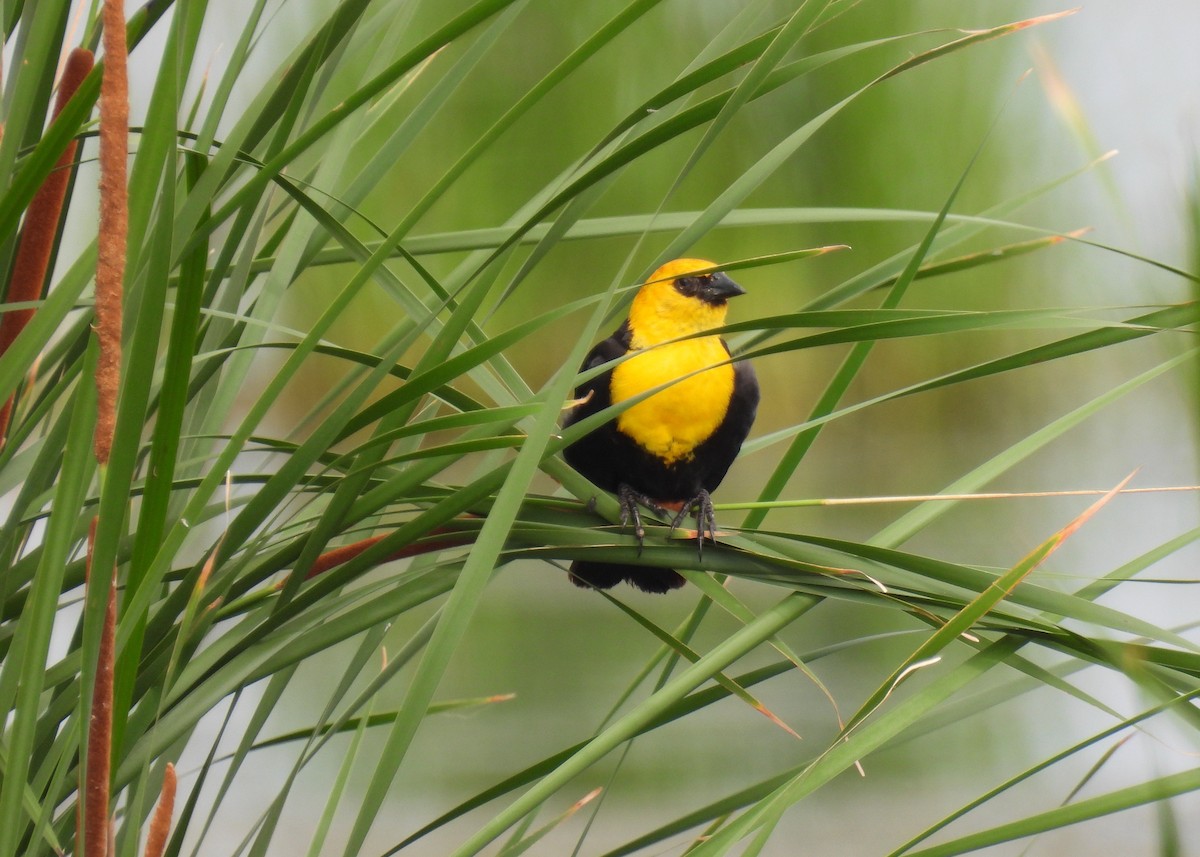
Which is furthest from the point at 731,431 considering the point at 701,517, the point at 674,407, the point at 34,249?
the point at 34,249

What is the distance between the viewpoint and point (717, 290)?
111 centimetres

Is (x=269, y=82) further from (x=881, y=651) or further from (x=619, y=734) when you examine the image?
(x=881, y=651)

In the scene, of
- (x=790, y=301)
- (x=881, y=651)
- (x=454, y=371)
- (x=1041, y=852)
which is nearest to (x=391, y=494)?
(x=454, y=371)

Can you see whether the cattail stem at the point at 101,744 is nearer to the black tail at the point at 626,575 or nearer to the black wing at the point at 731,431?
the black tail at the point at 626,575

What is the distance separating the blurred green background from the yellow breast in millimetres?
1342

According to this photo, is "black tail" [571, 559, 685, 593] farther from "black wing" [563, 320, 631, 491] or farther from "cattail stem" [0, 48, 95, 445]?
"cattail stem" [0, 48, 95, 445]

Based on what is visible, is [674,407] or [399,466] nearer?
[399,466]

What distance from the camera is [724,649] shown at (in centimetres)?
44

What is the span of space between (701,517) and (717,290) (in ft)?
1.60

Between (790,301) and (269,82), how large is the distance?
2.46 m

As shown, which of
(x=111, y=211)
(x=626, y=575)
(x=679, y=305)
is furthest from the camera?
(x=679, y=305)

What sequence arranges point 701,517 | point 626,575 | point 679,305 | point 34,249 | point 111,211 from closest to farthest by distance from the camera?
point 111,211
point 34,249
point 701,517
point 626,575
point 679,305

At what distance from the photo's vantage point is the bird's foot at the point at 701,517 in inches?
20.1

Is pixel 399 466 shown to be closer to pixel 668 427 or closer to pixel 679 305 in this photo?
pixel 668 427
